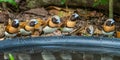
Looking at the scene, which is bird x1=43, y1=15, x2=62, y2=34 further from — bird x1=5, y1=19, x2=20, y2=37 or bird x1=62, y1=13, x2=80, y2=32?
bird x1=5, y1=19, x2=20, y2=37

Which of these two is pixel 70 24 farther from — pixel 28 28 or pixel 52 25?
pixel 28 28

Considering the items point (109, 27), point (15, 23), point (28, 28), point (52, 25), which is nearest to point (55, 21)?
point (52, 25)

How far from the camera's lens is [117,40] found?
8.87 feet

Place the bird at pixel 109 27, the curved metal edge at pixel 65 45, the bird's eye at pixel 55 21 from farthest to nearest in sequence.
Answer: the bird's eye at pixel 55 21 → the bird at pixel 109 27 → the curved metal edge at pixel 65 45

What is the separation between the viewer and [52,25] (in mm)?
3350

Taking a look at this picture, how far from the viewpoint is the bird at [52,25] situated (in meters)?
3.33

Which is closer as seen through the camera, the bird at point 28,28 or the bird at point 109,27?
the bird at point 109,27

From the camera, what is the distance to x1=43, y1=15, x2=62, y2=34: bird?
3.33 m

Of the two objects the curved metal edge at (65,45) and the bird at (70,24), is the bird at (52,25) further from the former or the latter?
the curved metal edge at (65,45)

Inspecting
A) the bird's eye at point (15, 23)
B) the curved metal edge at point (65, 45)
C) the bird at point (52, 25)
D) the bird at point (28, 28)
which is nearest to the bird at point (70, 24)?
the bird at point (52, 25)

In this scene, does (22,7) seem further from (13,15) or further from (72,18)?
(72,18)

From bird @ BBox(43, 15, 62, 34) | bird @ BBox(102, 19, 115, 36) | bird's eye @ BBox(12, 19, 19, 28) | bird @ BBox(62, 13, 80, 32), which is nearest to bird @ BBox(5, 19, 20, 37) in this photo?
bird's eye @ BBox(12, 19, 19, 28)

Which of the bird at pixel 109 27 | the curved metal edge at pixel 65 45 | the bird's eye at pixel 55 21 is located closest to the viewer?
the curved metal edge at pixel 65 45

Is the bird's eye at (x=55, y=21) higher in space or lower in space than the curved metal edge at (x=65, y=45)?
higher
